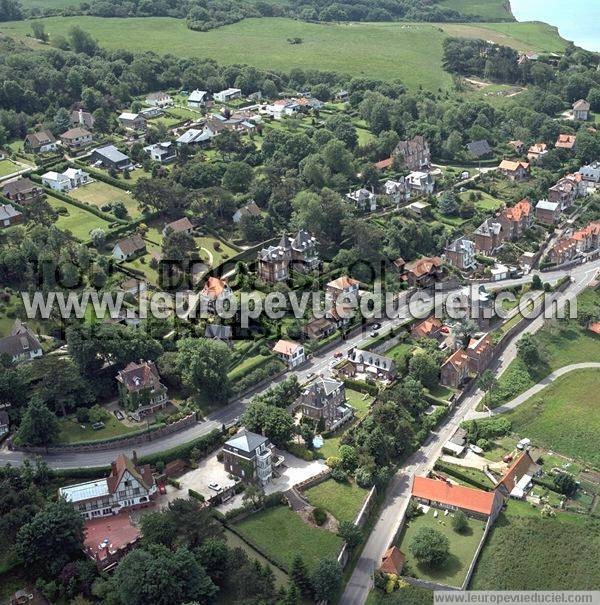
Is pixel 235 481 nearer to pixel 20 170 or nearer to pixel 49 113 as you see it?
pixel 20 170

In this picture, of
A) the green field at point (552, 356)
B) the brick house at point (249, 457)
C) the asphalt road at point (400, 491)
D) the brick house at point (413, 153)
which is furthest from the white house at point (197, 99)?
the brick house at point (249, 457)

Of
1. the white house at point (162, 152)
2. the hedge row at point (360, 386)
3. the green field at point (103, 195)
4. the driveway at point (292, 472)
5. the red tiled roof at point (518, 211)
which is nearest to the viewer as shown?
the driveway at point (292, 472)

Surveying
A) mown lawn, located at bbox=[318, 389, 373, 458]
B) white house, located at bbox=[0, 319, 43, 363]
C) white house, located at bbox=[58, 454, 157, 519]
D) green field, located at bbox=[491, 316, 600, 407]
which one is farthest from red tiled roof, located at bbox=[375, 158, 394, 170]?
white house, located at bbox=[58, 454, 157, 519]

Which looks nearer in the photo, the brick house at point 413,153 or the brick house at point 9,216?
the brick house at point 9,216

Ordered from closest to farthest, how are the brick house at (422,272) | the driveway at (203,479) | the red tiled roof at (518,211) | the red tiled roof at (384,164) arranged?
the driveway at (203,479), the brick house at (422,272), the red tiled roof at (518,211), the red tiled roof at (384,164)

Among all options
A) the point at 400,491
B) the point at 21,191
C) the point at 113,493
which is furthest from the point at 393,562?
the point at 21,191

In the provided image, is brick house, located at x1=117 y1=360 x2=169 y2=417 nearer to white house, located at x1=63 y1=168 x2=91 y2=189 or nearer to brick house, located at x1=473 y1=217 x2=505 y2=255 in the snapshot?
white house, located at x1=63 y1=168 x2=91 y2=189

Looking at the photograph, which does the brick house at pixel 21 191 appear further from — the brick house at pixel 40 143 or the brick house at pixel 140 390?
the brick house at pixel 140 390

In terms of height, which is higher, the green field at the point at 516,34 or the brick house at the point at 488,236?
the green field at the point at 516,34
